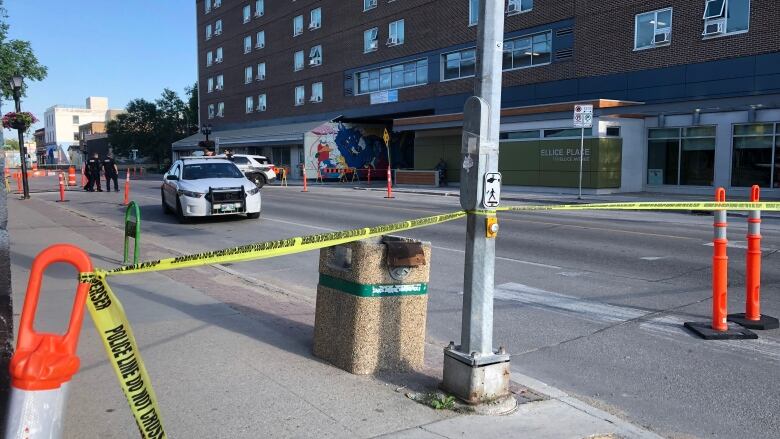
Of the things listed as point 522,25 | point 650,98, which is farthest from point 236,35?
point 650,98

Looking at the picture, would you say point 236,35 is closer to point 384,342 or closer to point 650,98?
point 650,98

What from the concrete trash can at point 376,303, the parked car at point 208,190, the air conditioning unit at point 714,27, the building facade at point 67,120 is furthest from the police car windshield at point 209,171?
the building facade at point 67,120

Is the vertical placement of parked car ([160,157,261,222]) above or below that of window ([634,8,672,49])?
below

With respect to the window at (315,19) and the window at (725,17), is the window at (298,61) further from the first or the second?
the window at (725,17)

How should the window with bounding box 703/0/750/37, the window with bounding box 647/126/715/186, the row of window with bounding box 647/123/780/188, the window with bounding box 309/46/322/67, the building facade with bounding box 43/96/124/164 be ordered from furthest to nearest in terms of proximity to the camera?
the building facade with bounding box 43/96/124/164 < the window with bounding box 309/46/322/67 < the window with bounding box 647/126/715/186 < the window with bounding box 703/0/750/37 < the row of window with bounding box 647/123/780/188

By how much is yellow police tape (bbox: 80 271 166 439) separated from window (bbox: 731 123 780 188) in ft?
81.6

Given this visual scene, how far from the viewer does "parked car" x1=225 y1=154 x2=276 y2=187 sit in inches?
1302

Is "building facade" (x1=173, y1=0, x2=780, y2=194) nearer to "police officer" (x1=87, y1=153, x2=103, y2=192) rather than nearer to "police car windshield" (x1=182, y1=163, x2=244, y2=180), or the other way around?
"police car windshield" (x1=182, y1=163, x2=244, y2=180)

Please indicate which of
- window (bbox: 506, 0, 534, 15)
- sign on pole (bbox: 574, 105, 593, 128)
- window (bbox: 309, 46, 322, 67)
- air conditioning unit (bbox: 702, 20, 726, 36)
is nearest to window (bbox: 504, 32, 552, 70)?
window (bbox: 506, 0, 534, 15)

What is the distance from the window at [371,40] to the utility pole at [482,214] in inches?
1582

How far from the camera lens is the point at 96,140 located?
326 feet

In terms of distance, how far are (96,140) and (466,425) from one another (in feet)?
351

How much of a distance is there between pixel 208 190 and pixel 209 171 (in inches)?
51.2

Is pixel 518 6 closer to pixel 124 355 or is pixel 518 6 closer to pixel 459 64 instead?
pixel 459 64
